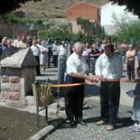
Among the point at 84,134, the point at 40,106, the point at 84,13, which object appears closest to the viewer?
the point at 84,134

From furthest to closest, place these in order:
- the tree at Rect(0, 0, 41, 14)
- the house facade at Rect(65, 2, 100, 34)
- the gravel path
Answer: the house facade at Rect(65, 2, 100, 34)
the tree at Rect(0, 0, 41, 14)
the gravel path

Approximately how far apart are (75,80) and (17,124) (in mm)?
1508

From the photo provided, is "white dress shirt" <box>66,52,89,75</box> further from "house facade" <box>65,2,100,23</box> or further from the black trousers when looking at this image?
"house facade" <box>65,2,100,23</box>

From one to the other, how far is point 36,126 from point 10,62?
8.57ft

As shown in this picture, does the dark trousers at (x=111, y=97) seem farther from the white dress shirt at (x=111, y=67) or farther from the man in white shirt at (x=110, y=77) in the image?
the white dress shirt at (x=111, y=67)

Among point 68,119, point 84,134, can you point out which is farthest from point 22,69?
point 84,134

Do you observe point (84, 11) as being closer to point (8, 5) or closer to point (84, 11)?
point (84, 11)

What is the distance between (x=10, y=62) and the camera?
1297cm

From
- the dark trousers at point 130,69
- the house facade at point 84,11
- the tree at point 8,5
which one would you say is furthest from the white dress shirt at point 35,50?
the house facade at point 84,11

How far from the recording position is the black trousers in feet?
36.6

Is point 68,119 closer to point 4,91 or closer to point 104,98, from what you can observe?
point 104,98

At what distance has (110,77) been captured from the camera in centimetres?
1102

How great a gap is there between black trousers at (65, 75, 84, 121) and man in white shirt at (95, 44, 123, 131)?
0.47 meters

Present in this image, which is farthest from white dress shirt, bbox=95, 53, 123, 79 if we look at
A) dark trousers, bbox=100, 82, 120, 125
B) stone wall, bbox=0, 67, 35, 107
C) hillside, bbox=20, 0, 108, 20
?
hillside, bbox=20, 0, 108, 20
